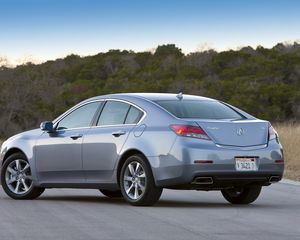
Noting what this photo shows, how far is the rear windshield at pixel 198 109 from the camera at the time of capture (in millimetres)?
12211

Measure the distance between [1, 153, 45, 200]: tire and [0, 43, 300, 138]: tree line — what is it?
31648 mm

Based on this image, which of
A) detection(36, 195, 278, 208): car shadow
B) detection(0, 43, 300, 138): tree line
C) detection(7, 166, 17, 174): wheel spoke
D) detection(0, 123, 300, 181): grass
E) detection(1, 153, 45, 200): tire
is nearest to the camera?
detection(36, 195, 278, 208): car shadow

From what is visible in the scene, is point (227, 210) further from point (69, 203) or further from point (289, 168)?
point (289, 168)

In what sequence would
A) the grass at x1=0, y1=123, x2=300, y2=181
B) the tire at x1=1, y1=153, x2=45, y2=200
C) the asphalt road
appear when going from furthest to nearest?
1. the grass at x1=0, y1=123, x2=300, y2=181
2. the tire at x1=1, y1=153, x2=45, y2=200
3. the asphalt road

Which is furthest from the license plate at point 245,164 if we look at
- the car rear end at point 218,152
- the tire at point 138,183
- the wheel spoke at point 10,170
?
the wheel spoke at point 10,170

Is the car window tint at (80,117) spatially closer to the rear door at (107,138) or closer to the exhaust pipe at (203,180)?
the rear door at (107,138)

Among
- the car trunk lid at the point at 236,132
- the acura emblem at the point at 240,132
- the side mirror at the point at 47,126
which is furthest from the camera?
the side mirror at the point at 47,126

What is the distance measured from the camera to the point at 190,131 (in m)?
11.7

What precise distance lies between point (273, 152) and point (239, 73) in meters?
52.3

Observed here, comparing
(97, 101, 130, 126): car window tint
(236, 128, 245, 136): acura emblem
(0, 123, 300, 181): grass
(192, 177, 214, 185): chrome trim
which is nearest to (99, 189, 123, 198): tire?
(97, 101, 130, 126): car window tint

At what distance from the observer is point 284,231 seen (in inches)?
375

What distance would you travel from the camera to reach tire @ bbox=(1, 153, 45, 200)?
13.6 meters

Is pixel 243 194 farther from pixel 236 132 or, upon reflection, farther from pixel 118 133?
pixel 118 133

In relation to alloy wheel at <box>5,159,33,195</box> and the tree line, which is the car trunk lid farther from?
the tree line
